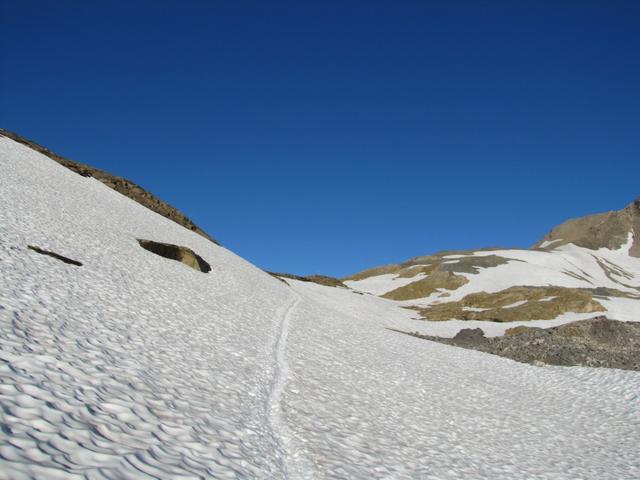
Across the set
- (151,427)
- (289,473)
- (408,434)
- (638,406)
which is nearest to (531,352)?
(638,406)

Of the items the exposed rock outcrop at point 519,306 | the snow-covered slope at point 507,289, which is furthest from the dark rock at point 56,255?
the exposed rock outcrop at point 519,306

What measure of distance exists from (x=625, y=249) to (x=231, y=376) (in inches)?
8904

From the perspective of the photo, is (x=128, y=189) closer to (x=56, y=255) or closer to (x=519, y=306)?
(x=56, y=255)

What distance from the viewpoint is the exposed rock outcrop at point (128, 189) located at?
53125mm

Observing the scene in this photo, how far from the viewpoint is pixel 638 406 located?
62.3 feet

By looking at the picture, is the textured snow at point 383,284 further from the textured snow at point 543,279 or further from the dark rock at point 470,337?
the dark rock at point 470,337

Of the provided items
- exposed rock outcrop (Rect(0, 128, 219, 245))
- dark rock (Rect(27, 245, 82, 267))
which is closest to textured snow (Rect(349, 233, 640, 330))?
exposed rock outcrop (Rect(0, 128, 219, 245))

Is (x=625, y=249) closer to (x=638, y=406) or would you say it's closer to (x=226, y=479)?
(x=638, y=406)

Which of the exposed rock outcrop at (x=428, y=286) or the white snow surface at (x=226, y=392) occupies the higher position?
the exposed rock outcrop at (x=428, y=286)

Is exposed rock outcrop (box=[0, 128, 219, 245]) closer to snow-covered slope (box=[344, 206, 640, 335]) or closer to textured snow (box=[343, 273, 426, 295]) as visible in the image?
snow-covered slope (box=[344, 206, 640, 335])

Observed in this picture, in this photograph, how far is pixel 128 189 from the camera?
193 feet

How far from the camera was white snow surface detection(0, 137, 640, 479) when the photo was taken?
6.88 m

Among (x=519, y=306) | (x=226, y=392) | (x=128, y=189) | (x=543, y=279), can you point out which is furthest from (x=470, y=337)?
(x=543, y=279)

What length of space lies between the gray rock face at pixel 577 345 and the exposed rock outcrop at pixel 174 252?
75.8ft
